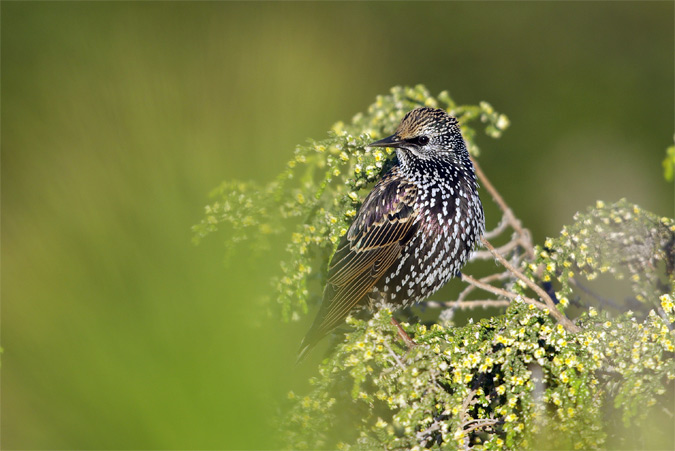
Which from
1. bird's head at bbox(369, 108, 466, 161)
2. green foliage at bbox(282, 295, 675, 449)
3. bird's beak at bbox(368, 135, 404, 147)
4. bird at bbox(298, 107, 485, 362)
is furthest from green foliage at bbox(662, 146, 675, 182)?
bird's beak at bbox(368, 135, 404, 147)

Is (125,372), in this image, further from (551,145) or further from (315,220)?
(551,145)

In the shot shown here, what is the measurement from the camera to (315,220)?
3.28 metres

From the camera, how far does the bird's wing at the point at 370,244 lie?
128 inches

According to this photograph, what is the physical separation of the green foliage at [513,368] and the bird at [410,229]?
13.1 inches

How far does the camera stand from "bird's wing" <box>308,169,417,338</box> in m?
3.25

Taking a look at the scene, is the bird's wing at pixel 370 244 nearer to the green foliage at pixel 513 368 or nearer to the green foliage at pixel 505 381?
the green foliage at pixel 513 368

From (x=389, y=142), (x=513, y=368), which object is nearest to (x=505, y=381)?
(x=513, y=368)

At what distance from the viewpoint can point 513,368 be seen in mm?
2500

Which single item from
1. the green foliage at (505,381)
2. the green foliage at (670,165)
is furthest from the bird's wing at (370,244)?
the green foliage at (670,165)

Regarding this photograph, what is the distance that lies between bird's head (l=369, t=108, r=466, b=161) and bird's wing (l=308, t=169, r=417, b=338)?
0.17 meters

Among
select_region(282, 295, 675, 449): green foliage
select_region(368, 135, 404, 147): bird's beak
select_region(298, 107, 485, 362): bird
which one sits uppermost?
select_region(368, 135, 404, 147): bird's beak

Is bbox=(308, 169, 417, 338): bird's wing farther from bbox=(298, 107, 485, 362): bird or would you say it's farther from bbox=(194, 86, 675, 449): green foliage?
bbox=(194, 86, 675, 449): green foliage

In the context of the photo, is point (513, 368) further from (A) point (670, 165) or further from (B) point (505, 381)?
(A) point (670, 165)

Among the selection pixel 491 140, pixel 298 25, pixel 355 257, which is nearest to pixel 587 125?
pixel 491 140
